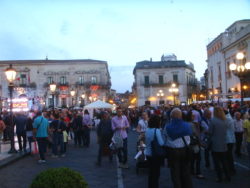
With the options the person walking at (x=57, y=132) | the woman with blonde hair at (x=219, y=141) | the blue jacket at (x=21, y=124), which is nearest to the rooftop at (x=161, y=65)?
the blue jacket at (x=21, y=124)

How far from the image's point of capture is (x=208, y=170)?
8859 mm

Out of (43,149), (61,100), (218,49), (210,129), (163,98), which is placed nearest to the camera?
(210,129)

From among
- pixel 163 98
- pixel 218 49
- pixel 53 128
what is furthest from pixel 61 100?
pixel 53 128

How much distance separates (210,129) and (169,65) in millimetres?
62565

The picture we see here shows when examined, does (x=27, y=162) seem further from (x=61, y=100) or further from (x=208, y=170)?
(x=61, y=100)

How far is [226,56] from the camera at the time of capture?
4262cm

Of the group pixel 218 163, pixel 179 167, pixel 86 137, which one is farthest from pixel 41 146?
pixel 179 167

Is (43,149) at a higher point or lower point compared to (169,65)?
lower

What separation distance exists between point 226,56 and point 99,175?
3727cm

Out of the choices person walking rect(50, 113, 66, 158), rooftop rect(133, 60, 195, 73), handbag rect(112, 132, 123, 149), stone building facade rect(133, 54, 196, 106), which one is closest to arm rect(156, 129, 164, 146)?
handbag rect(112, 132, 123, 149)

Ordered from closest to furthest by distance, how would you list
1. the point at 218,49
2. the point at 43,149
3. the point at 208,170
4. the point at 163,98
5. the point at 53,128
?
the point at 208,170 → the point at 43,149 → the point at 53,128 → the point at 218,49 → the point at 163,98

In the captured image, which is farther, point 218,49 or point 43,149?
point 218,49

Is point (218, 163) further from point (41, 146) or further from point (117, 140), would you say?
point (41, 146)

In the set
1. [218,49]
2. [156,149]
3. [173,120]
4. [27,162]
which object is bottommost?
[27,162]
